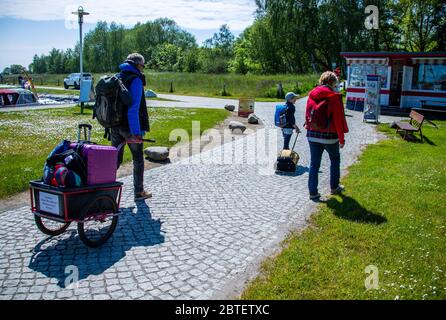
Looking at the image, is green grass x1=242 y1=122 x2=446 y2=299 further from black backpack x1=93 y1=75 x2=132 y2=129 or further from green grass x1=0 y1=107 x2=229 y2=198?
green grass x1=0 y1=107 x2=229 y2=198

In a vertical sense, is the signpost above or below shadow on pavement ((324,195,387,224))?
above

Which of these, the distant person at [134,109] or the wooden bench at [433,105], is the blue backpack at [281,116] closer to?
the distant person at [134,109]

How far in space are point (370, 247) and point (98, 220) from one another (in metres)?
3.51

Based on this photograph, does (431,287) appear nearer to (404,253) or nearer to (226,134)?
(404,253)

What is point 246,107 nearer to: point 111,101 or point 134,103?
point 134,103

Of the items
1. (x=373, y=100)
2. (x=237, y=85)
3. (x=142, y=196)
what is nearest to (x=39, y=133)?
(x=142, y=196)

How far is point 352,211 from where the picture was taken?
6.72m

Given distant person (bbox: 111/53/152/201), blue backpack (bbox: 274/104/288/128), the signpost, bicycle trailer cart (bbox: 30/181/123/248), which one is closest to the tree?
the signpost

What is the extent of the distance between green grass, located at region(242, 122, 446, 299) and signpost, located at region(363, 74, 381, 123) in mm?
10591

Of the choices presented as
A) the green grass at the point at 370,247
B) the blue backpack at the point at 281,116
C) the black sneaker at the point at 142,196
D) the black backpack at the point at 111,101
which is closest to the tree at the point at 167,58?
the blue backpack at the point at 281,116

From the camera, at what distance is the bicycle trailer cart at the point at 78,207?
16.1 feet

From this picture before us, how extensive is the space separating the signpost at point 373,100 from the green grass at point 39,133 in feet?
21.6

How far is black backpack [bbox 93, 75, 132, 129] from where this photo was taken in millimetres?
6199

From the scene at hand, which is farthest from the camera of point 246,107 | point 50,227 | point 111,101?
point 246,107
